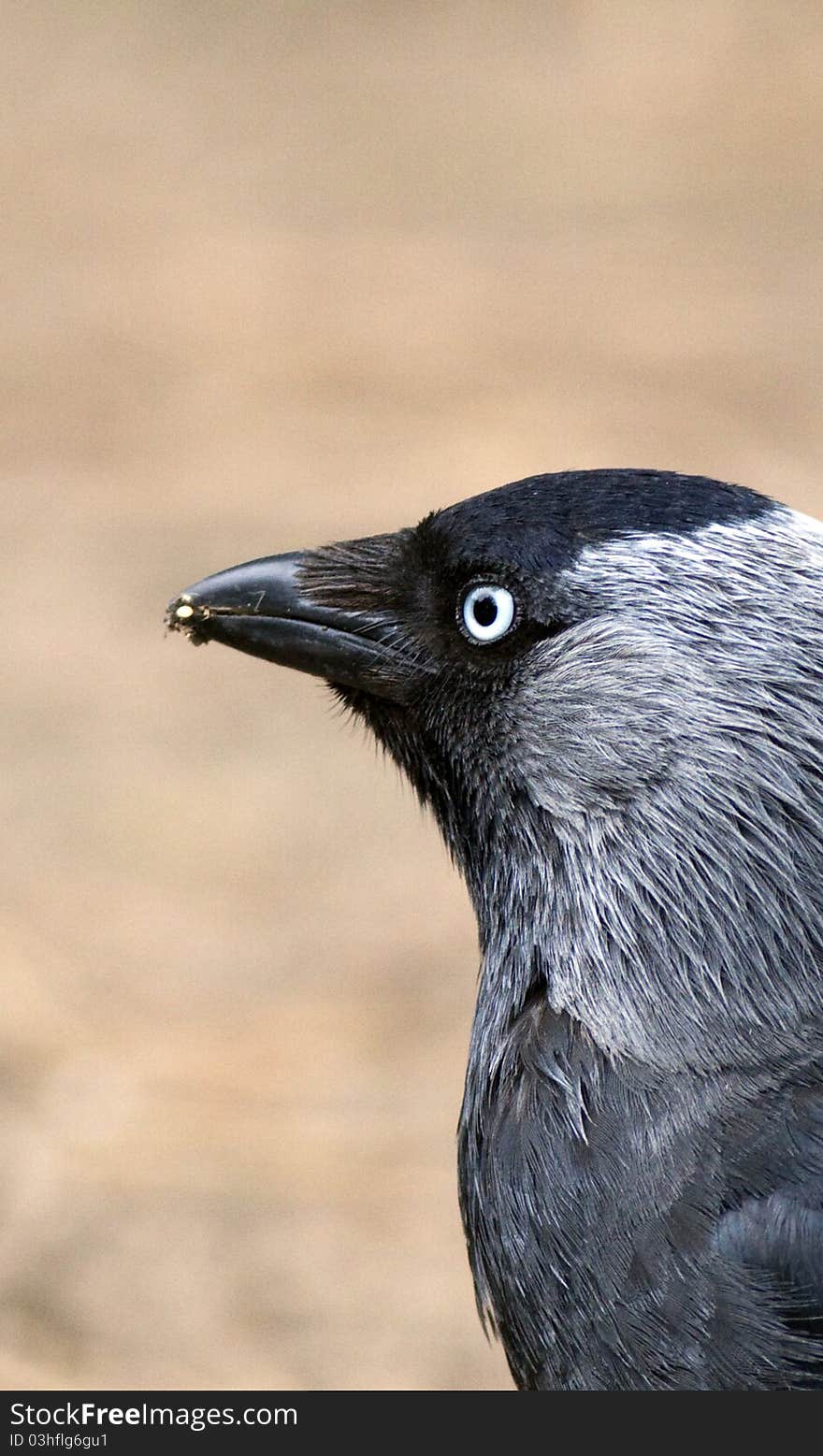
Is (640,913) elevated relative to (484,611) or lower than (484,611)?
lower

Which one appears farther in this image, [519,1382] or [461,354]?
[461,354]

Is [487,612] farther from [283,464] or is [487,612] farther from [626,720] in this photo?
[283,464]

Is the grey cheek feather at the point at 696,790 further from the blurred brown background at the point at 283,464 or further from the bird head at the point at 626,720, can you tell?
the blurred brown background at the point at 283,464

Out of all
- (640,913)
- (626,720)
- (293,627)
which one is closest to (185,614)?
(293,627)

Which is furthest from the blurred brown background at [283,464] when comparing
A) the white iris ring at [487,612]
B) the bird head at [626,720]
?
the white iris ring at [487,612]

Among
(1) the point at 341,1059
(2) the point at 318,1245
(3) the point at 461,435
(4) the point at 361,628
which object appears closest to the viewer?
(4) the point at 361,628

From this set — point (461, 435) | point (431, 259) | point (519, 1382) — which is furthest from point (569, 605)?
point (431, 259)

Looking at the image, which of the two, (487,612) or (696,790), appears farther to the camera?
(487,612)

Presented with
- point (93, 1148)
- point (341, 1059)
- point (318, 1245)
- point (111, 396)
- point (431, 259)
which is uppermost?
point (431, 259)

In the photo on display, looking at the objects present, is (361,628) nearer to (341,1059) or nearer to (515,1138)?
(515,1138)
